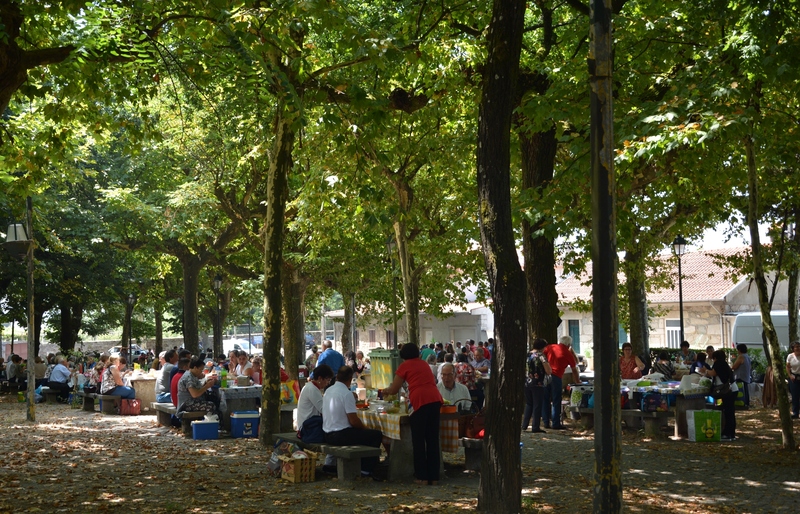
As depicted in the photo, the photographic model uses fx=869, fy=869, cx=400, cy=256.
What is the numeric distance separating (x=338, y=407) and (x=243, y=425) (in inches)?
209

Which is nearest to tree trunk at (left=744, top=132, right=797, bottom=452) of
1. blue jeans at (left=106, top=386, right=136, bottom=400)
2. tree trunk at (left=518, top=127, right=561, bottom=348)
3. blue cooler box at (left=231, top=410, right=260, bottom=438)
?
tree trunk at (left=518, top=127, right=561, bottom=348)

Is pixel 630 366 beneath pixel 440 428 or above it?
A: above

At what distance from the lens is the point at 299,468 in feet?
34.9

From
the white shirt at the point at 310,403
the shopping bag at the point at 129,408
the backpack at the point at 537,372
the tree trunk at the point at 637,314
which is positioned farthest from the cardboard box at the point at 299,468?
the tree trunk at the point at 637,314

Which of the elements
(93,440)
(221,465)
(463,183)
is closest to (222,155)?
(463,183)

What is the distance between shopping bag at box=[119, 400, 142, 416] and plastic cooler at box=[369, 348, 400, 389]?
6021mm

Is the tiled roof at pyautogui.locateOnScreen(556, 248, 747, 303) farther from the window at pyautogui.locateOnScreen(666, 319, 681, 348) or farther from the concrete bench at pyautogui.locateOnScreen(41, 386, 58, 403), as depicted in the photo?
the concrete bench at pyautogui.locateOnScreen(41, 386, 58, 403)

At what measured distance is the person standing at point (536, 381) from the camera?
602 inches

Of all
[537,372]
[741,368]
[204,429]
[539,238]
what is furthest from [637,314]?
[204,429]

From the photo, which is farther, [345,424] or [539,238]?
[539,238]

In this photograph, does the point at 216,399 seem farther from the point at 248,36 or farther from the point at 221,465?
the point at 248,36

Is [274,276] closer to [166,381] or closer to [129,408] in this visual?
[166,381]

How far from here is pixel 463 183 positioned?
2309 cm

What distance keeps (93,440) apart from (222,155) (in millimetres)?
11558
